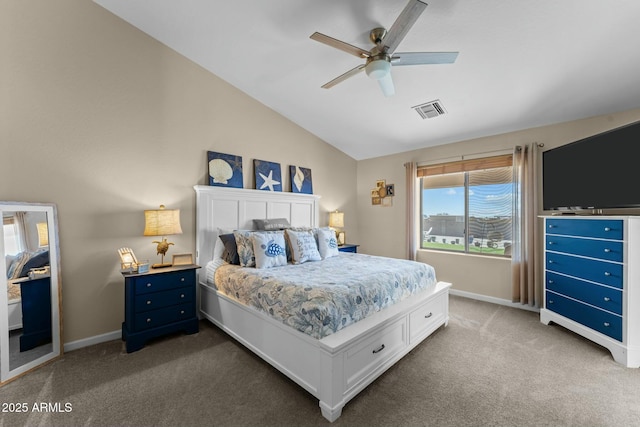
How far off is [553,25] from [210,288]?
412 cm

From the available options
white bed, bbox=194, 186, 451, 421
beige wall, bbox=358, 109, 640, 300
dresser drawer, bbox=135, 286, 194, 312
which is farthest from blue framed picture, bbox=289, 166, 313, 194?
dresser drawer, bbox=135, 286, 194, 312

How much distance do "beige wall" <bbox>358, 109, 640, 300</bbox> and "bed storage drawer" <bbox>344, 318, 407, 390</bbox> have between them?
243 cm

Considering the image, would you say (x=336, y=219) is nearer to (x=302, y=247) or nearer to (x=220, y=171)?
(x=302, y=247)

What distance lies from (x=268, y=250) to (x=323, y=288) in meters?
1.05

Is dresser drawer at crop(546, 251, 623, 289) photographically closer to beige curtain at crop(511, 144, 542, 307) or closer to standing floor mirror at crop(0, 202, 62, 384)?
beige curtain at crop(511, 144, 542, 307)

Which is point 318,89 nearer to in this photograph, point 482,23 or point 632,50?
point 482,23

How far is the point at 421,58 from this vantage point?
2234mm

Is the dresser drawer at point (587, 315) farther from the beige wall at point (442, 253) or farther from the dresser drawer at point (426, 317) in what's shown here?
the dresser drawer at point (426, 317)

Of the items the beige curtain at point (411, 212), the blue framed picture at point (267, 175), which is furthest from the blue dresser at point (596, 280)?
the blue framed picture at point (267, 175)

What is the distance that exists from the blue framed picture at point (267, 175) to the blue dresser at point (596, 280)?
3.61m

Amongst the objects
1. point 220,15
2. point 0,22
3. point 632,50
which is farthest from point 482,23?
point 0,22

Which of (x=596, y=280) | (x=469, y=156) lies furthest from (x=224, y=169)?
(x=596, y=280)

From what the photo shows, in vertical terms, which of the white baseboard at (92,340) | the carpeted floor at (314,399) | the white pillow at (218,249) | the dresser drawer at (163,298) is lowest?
the carpeted floor at (314,399)

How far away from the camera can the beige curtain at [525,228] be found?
358 centimetres
